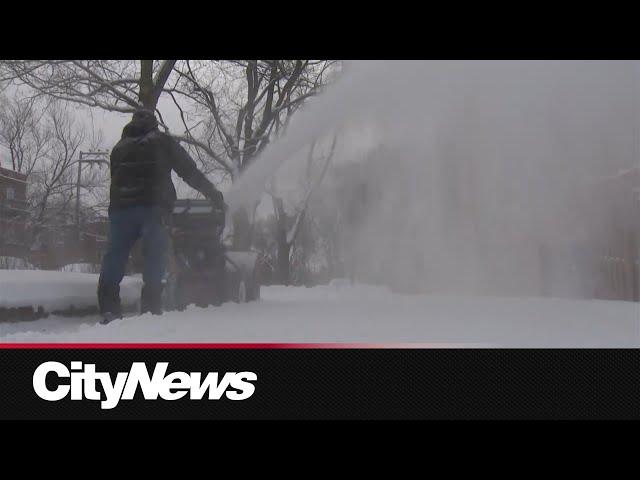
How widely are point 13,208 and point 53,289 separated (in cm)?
43

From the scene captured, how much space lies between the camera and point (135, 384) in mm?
2453

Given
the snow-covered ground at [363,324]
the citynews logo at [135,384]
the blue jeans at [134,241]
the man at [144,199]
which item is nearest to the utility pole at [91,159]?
the man at [144,199]

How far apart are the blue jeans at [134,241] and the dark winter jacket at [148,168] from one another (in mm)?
51

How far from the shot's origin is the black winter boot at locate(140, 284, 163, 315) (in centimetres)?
315

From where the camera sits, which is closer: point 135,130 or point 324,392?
point 324,392

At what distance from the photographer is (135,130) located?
313 centimetres

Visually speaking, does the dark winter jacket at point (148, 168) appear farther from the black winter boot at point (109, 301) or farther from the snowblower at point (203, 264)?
the black winter boot at point (109, 301)

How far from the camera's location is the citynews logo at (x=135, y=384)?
2.45m

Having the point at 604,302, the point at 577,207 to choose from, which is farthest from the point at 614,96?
the point at 604,302

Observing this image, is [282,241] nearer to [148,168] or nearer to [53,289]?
[148,168]

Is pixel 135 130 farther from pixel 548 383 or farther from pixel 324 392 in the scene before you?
pixel 548 383

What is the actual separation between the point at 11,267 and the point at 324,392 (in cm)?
150

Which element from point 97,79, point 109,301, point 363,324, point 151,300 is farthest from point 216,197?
point 363,324

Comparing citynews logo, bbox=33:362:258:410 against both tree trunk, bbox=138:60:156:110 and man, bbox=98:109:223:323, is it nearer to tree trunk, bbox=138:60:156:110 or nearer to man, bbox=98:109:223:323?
man, bbox=98:109:223:323
